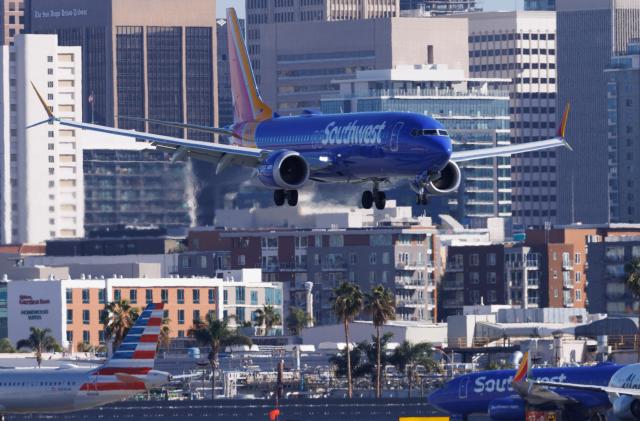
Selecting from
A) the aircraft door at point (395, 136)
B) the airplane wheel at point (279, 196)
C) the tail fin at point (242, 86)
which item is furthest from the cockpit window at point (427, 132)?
the tail fin at point (242, 86)

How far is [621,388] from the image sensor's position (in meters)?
141

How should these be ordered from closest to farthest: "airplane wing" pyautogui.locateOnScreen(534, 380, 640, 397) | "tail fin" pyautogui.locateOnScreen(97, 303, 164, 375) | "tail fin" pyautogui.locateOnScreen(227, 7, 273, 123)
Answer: "tail fin" pyautogui.locateOnScreen(227, 7, 273, 123)
"airplane wing" pyautogui.locateOnScreen(534, 380, 640, 397)
"tail fin" pyautogui.locateOnScreen(97, 303, 164, 375)

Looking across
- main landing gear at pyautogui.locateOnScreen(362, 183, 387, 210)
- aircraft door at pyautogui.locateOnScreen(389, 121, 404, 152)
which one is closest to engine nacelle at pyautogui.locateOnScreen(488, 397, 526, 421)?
main landing gear at pyautogui.locateOnScreen(362, 183, 387, 210)

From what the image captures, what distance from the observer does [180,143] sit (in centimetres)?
12538

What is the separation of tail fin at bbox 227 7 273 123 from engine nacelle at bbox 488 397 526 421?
23.1 metres

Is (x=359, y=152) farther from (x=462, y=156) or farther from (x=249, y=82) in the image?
(x=249, y=82)

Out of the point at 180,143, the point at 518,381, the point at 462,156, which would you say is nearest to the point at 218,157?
the point at 180,143

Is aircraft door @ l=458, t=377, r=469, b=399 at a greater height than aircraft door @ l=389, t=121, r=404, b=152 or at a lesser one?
lesser

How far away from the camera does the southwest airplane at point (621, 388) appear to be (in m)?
136

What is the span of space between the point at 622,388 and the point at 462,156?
22063 mm

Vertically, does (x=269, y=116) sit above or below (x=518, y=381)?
above

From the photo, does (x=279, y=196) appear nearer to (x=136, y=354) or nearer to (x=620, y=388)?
(x=620, y=388)

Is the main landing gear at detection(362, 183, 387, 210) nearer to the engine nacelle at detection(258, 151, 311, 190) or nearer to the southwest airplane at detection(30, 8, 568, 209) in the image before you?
the southwest airplane at detection(30, 8, 568, 209)

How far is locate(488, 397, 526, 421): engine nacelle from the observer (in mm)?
142625
